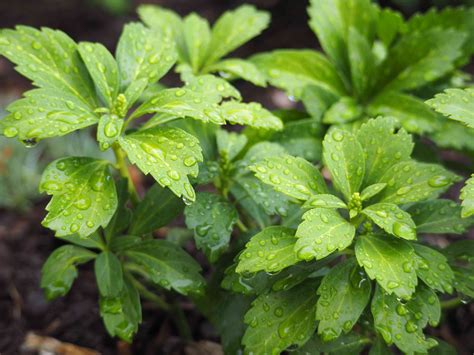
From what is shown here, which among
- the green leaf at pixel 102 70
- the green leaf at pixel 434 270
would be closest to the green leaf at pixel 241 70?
the green leaf at pixel 102 70

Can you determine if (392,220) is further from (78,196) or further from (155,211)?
(78,196)

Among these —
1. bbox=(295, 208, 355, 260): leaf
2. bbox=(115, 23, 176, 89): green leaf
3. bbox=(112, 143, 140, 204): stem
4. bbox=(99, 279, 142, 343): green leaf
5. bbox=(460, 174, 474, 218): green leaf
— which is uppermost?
bbox=(115, 23, 176, 89): green leaf

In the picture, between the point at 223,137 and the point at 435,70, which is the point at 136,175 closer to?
the point at 223,137

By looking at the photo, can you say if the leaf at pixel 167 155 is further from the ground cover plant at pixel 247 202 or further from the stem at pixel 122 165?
the stem at pixel 122 165

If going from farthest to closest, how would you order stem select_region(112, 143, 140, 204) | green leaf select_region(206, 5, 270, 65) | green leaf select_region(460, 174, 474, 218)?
green leaf select_region(206, 5, 270, 65) < stem select_region(112, 143, 140, 204) < green leaf select_region(460, 174, 474, 218)

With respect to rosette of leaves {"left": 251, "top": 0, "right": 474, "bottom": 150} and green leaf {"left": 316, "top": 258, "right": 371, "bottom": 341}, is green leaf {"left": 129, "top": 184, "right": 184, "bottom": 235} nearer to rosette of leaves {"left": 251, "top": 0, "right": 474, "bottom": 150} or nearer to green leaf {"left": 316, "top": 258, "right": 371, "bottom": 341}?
green leaf {"left": 316, "top": 258, "right": 371, "bottom": 341}

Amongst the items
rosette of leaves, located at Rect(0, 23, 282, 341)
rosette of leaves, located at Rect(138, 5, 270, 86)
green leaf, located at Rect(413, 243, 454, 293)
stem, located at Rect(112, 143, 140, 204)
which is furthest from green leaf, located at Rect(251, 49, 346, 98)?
green leaf, located at Rect(413, 243, 454, 293)

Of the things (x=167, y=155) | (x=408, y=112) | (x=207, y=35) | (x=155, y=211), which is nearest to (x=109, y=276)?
(x=155, y=211)
